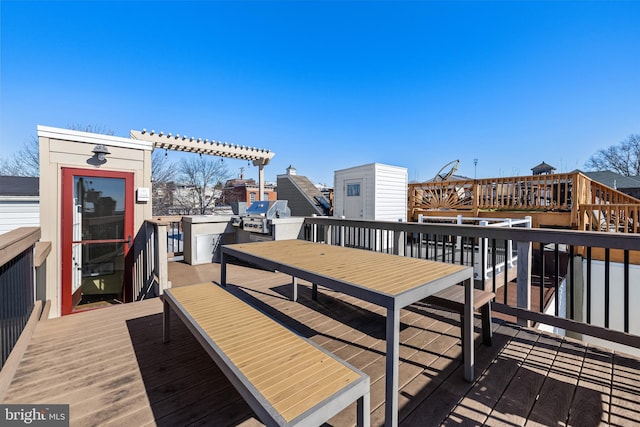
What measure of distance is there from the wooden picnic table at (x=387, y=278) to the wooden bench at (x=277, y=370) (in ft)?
0.88

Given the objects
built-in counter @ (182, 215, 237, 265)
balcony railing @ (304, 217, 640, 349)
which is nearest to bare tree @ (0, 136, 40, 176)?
built-in counter @ (182, 215, 237, 265)

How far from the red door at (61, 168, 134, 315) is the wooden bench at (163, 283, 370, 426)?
2896 millimetres

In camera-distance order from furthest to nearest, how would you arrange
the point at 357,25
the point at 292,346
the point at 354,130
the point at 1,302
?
the point at 354,130 < the point at 357,25 < the point at 1,302 < the point at 292,346

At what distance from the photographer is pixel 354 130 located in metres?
18.2

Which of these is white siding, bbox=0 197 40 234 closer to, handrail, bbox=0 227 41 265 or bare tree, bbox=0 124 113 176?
handrail, bbox=0 227 41 265

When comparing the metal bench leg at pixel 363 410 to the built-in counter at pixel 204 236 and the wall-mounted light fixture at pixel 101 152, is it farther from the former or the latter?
the built-in counter at pixel 204 236

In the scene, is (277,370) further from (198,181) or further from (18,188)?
(198,181)

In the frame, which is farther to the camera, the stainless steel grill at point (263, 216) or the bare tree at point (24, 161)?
the bare tree at point (24, 161)

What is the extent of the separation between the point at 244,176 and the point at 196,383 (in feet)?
118

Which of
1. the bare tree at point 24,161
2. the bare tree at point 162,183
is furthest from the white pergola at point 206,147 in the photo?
the bare tree at point 24,161

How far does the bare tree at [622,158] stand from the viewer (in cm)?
2751

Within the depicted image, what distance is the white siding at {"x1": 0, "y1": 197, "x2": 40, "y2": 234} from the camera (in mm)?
7562

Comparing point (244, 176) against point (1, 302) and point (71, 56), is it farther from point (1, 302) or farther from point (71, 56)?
point (1, 302)

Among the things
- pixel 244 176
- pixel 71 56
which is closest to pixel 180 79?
pixel 71 56
